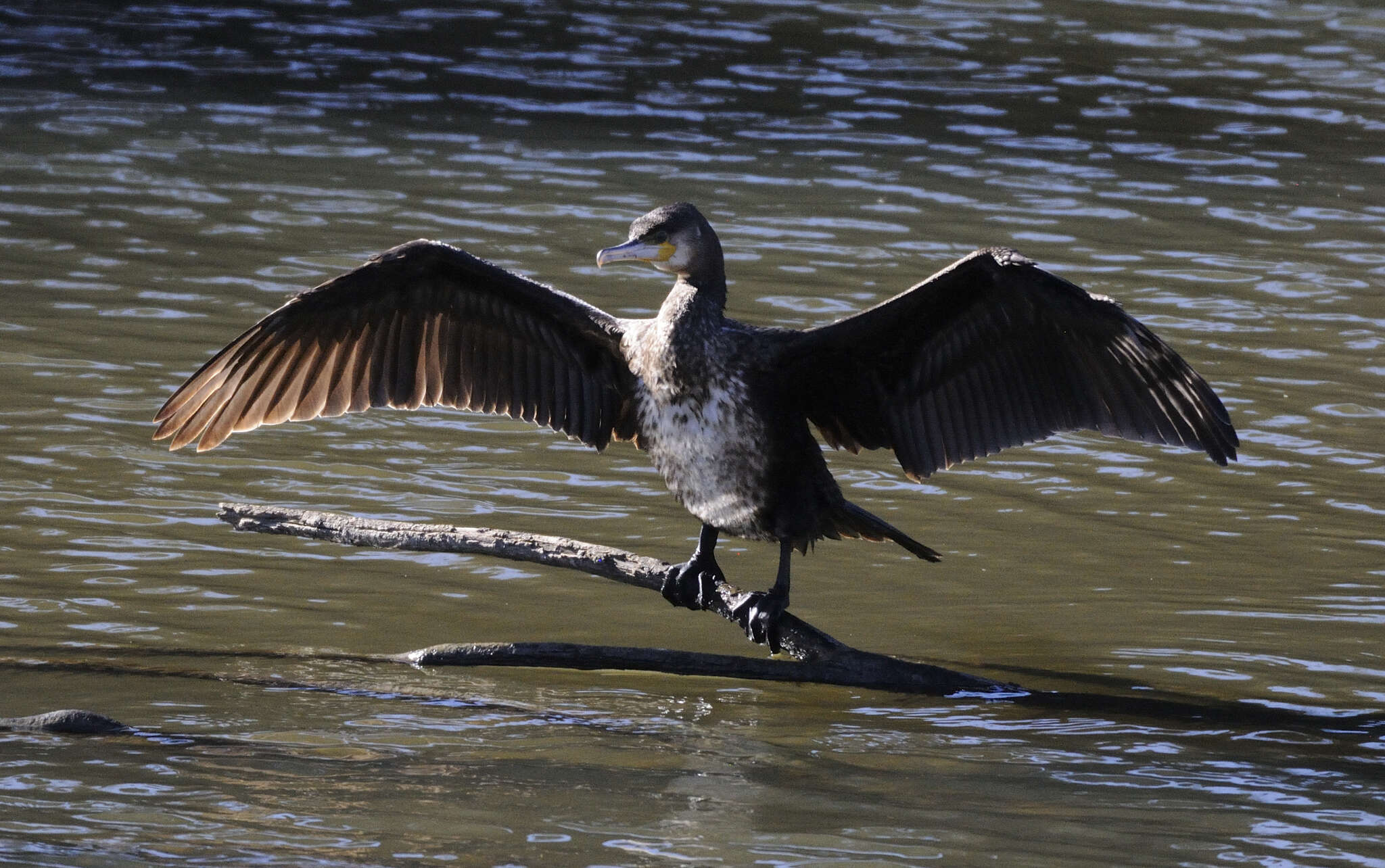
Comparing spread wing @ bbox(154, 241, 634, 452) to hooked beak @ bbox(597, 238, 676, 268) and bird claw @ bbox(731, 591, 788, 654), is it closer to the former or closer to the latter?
hooked beak @ bbox(597, 238, 676, 268)

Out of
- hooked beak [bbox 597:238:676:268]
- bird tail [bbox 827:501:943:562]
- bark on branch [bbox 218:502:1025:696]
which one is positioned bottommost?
bark on branch [bbox 218:502:1025:696]

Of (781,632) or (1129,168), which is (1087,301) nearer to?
(781,632)

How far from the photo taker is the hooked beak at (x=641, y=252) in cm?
503

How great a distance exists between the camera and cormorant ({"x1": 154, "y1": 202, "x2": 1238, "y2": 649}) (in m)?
4.98

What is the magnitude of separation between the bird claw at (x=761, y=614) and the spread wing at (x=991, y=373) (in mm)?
568

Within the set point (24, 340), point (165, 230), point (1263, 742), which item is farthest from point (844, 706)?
point (165, 230)

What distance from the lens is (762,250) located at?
983 centimetres

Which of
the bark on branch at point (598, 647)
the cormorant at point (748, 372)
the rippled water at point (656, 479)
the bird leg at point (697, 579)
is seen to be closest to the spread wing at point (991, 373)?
the cormorant at point (748, 372)

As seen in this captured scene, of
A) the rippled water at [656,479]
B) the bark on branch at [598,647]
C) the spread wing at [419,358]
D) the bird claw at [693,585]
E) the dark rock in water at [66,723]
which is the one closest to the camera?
the rippled water at [656,479]

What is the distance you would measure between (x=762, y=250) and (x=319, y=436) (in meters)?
3.22

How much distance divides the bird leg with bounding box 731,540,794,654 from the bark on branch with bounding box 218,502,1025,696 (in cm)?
3

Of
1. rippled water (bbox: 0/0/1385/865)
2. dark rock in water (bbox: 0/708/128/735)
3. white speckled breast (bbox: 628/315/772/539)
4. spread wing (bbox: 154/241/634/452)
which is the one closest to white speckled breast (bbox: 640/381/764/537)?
white speckled breast (bbox: 628/315/772/539)

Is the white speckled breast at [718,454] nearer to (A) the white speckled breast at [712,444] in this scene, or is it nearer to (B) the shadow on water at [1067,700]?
(A) the white speckled breast at [712,444]

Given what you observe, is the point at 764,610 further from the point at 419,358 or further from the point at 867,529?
the point at 419,358
